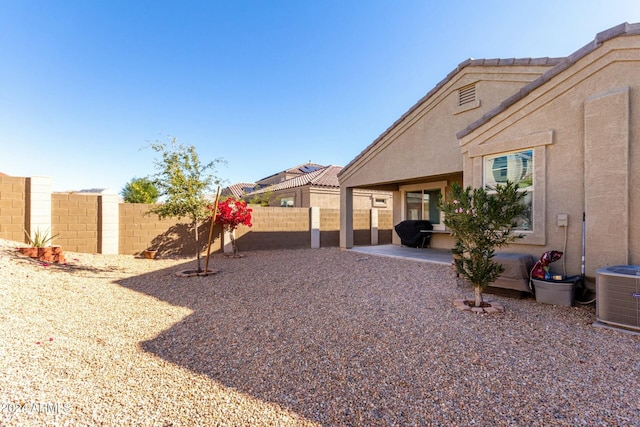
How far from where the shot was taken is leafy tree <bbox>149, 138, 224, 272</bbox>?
7.18 meters

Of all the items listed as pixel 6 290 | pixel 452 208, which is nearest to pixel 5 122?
pixel 6 290

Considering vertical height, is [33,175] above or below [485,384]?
above

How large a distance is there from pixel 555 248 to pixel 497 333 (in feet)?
8.56

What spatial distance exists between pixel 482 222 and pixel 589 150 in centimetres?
218

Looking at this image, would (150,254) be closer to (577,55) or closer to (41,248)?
(41,248)

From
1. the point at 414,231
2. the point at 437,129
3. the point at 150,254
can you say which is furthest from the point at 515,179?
the point at 150,254

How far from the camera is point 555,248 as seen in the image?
5.03 m

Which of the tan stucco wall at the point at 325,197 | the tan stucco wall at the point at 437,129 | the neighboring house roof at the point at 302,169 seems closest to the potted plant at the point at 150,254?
the tan stucco wall at the point at 437,129

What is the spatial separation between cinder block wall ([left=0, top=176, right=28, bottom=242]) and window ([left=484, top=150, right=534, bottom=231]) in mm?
12135

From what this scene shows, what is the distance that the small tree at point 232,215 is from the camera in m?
10.1

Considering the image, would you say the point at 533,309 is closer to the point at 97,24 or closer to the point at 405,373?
the point at 405,373

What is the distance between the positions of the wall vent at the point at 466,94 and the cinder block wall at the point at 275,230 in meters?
7.46

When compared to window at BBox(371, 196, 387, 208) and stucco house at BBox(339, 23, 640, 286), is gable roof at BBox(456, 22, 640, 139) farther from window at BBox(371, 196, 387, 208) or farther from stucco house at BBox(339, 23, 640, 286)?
window at BBox(371, 196, 387, 208)

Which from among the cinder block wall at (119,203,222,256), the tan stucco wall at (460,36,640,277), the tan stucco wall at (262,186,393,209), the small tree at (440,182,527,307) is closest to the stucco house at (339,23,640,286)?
the tan stucco wall at (460,36,640,277)
